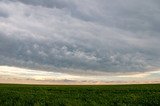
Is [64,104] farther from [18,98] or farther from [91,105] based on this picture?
[18,98]

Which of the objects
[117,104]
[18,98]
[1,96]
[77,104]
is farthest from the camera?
[1,96]

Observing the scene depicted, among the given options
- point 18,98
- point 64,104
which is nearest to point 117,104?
point 64,104

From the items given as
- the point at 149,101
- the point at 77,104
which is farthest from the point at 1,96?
the point at 149,101

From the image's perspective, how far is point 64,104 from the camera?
2586 cm

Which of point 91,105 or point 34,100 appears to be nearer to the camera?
point 91,105

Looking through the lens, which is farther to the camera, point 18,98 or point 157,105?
point 18,98

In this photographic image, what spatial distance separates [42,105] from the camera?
26.0 meters

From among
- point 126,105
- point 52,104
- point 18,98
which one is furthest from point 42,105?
point 126,105

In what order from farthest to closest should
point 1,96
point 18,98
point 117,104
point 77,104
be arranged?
point 1,96, point 18,98, point 117,104, point 77,104

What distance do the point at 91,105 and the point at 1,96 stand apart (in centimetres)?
1130

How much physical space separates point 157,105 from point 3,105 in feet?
43.8

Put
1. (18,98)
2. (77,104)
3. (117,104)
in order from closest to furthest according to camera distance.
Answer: (77,104)
(117,104)
(18,98)

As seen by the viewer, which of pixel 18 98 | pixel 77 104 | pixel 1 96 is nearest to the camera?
pixel 77 104

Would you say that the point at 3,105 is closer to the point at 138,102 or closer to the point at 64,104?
the point at 64,104
